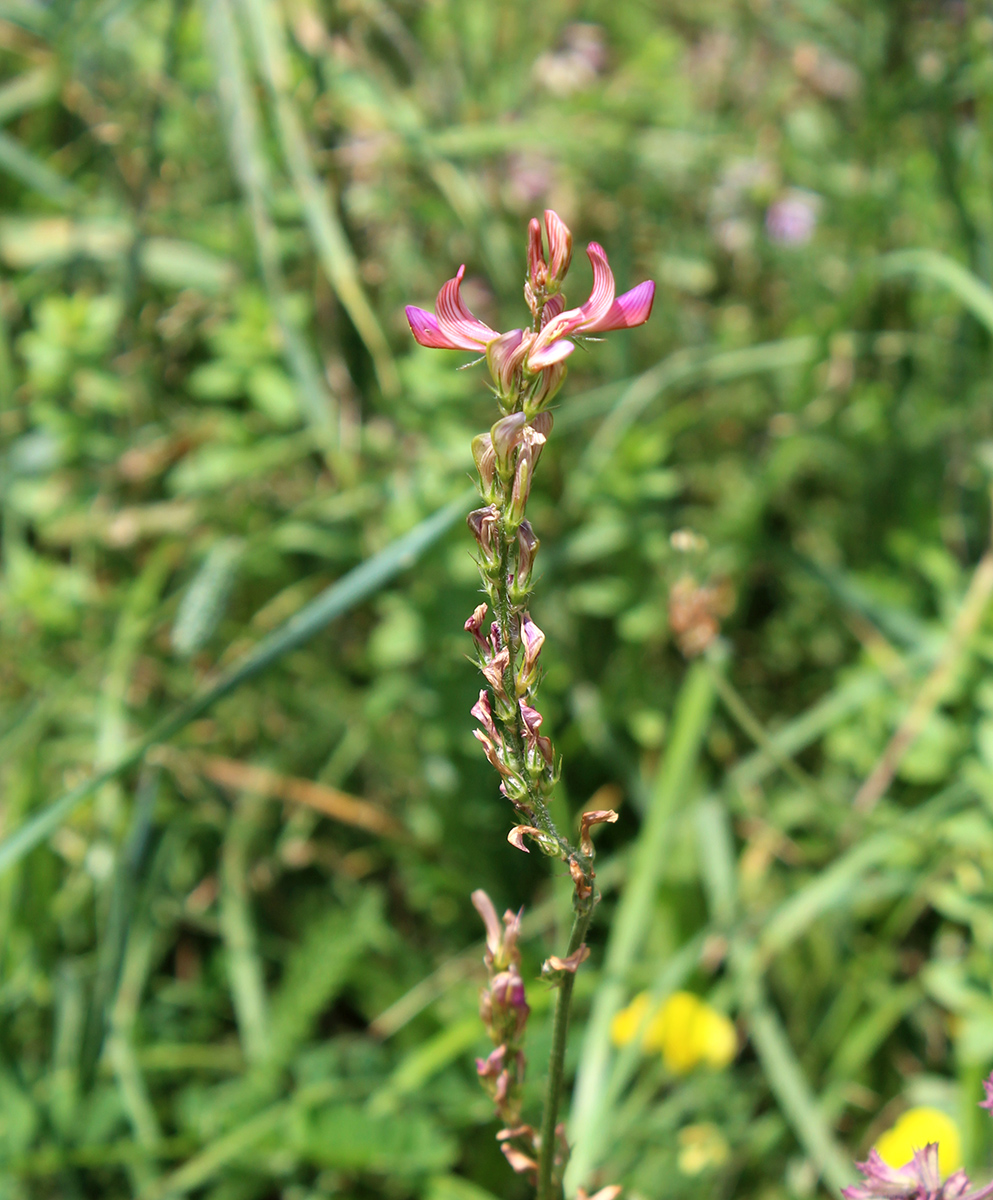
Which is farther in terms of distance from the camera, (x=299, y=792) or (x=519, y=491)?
(x=299, y=792)

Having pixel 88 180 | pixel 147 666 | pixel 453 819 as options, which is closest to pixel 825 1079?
pixel 453 819

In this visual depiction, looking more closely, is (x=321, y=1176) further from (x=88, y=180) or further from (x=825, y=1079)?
(x=88, y=180)

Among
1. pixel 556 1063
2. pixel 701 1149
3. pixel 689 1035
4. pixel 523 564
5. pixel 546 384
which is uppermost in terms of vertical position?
pixel 546 384

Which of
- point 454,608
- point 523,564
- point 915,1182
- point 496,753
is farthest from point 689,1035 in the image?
point 523,564

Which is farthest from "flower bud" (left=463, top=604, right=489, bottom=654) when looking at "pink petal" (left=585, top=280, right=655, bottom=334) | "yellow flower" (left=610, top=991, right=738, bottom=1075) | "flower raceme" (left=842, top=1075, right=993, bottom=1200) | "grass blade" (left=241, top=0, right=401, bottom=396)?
"grass blade" (left=241, top=0, right=401, bottom=396)

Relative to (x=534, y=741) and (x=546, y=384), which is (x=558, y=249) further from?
(x=534, y=741)

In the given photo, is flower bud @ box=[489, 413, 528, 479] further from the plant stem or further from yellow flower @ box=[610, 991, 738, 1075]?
yellow flower @ box=[610, 991, 738, 1075]

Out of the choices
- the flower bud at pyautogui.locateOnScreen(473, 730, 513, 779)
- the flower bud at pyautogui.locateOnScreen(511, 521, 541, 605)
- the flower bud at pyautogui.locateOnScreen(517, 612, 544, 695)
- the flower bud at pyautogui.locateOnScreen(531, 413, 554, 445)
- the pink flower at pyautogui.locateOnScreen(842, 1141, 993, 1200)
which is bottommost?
the pink flower at pyautogui.locateOnScreen(842, 1141, 993, 1200)
